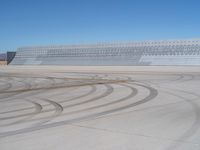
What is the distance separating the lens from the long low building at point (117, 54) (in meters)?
65.0

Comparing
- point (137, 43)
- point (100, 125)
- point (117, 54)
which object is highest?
point (137, 43)

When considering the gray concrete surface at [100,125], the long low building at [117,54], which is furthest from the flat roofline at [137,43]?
the gray concrete surface at [100,125]

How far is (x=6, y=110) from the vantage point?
9.06m

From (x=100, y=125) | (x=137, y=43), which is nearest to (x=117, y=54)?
(x=137, y=43)

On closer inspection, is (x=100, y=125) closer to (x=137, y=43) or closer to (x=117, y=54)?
(x=117, y=54)

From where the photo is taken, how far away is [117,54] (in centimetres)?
7575

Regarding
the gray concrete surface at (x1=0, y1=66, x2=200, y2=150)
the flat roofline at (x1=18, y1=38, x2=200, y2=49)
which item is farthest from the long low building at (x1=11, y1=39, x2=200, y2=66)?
the gray concrete surface at (x1=0, y1=66, x2=200, y2=150)

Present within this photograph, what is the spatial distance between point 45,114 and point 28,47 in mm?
92403

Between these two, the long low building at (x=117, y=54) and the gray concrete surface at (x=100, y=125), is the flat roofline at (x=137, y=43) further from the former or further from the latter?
the gray concrete surface at (x=100, y=125)

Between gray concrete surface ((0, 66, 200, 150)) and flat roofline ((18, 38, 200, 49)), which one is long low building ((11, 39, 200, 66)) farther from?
gray concrete surface ((0, 66, 200, 150))

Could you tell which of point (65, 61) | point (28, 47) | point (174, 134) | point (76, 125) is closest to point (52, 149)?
point (76, 125)

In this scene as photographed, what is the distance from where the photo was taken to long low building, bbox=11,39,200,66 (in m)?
65.0

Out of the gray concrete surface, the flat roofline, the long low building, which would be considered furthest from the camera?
the flat roofline

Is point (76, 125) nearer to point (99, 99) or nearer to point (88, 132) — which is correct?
point (88, 132)
